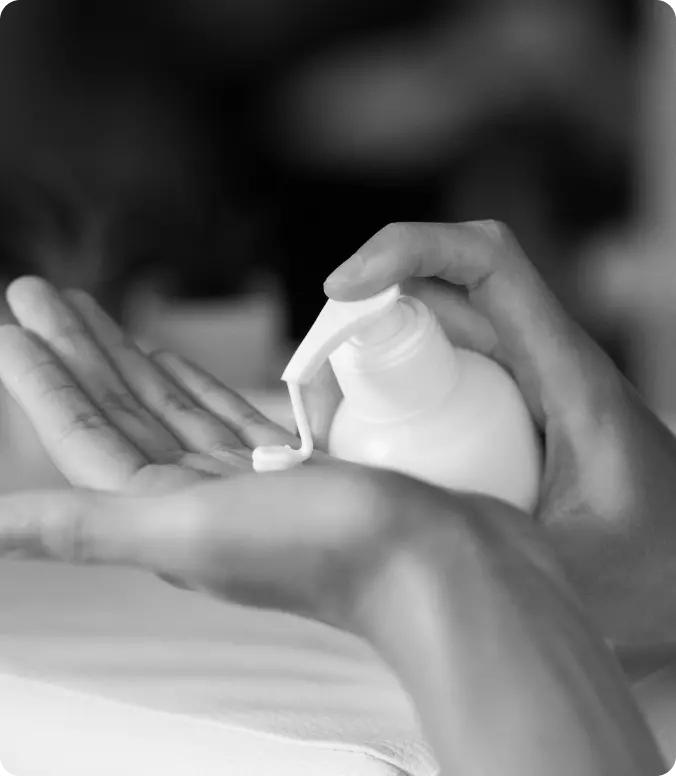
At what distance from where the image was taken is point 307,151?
1.37m

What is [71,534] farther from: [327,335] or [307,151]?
[307,151]

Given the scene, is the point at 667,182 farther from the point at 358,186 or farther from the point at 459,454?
the point at 459,454

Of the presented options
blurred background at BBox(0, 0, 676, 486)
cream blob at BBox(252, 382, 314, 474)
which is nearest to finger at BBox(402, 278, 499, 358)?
cream blob at BBox(252, 382, 314, 474)

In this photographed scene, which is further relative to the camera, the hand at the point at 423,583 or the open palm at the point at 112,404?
the open palm at the point at 112,404

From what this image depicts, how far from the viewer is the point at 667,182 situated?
1.49m

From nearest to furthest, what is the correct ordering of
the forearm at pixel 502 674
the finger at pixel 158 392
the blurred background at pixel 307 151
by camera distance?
the forearm at pixel 502 674 < the finger at pixel 158 392 < the blurred background at pixel 307 151

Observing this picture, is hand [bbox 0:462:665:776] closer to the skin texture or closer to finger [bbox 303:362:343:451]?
the skin texture

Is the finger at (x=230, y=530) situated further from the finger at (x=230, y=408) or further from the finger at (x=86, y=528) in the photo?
the finger at (x=230, y=408)

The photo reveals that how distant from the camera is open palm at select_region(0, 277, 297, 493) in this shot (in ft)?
1.23

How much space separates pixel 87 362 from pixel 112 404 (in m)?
0.04

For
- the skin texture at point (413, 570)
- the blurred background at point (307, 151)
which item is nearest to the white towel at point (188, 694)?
the skin texture at point (413, 570)

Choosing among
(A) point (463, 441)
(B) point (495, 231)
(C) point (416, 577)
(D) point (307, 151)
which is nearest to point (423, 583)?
(C) point (416, 577)

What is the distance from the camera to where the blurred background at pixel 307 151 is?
4.12 ft

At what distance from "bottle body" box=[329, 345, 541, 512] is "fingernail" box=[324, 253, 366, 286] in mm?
57
